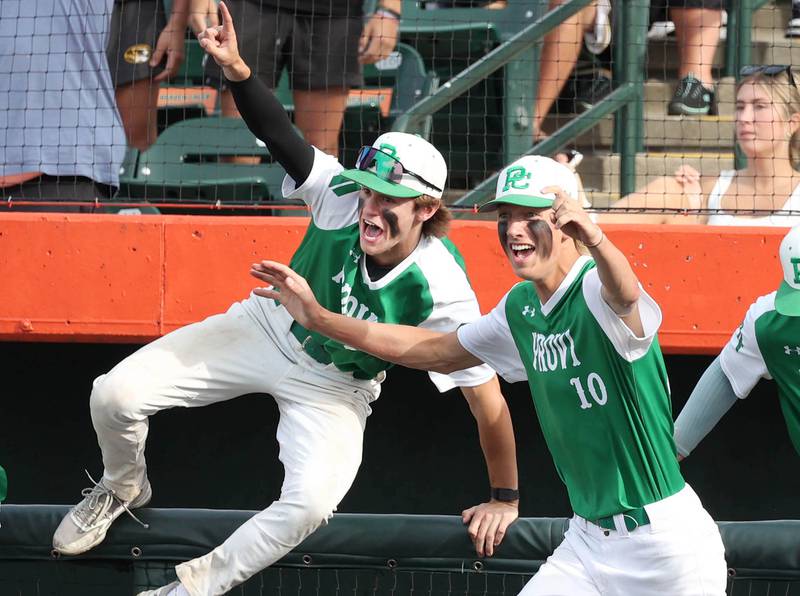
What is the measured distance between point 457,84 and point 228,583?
2.96 metres

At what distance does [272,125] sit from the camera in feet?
13.7

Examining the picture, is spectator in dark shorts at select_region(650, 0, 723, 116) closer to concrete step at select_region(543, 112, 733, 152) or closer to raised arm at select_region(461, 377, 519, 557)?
concrete step at select_region(543, 112, 733, 152)

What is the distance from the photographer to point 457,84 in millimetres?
6023

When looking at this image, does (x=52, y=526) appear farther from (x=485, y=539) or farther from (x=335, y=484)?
(x=485, y=539)

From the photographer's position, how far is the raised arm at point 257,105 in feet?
13.3

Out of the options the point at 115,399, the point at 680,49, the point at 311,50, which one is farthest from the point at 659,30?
the point at 115,399

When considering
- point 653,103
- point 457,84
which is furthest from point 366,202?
point 653,103

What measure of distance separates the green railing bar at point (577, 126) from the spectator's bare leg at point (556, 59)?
232 millimetres

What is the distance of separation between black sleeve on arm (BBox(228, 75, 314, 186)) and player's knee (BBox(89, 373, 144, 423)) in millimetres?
908

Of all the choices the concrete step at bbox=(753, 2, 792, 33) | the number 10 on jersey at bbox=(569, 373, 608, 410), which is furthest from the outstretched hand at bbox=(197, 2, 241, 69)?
the concrete step at bbox=(753, 2, 792, 33)

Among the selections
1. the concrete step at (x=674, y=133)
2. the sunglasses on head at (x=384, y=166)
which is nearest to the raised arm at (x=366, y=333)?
the sunglasses on head at (x=384, y=166)

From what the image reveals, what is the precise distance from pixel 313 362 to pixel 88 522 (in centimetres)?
93

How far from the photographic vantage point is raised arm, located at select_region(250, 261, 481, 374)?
372cm

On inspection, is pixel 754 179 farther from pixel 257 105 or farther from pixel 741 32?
pixel 257 105
